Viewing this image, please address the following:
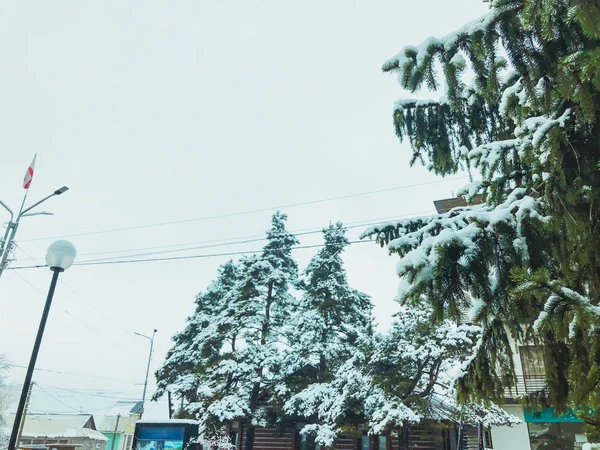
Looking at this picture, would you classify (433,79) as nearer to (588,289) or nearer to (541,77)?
(541,77)

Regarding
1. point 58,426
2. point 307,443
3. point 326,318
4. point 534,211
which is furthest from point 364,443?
point 58,426

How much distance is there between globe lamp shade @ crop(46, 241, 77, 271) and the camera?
626 cm

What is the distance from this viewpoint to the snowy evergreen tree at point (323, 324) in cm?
1988

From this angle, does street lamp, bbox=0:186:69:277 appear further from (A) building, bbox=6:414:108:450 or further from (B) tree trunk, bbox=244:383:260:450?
(A) building, bbox=6:414:108:450

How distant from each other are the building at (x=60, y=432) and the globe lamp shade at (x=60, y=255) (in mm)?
41686

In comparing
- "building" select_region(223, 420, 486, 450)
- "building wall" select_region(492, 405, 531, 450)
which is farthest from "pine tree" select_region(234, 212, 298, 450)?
"building wall" select_region(492, 405, 531, 450)

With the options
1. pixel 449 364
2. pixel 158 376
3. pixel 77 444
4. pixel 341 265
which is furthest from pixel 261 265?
pixel 77 444

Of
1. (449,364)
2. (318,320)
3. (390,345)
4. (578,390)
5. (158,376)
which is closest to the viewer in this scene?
(578,390)

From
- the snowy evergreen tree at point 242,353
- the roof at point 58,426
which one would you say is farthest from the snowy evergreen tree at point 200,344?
the roof at point 58,426

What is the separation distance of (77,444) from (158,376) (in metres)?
25.6

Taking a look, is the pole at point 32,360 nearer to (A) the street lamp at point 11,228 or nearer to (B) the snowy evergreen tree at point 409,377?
(A) the street lamp at point 11,228

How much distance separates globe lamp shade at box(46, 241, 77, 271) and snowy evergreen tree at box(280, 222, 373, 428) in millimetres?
12840

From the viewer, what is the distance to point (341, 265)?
23188mm

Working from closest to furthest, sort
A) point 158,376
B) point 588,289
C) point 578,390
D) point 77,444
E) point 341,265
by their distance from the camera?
point 578,390 → point 588,289 → point 341,265 → point 158,376 → point 77,444
